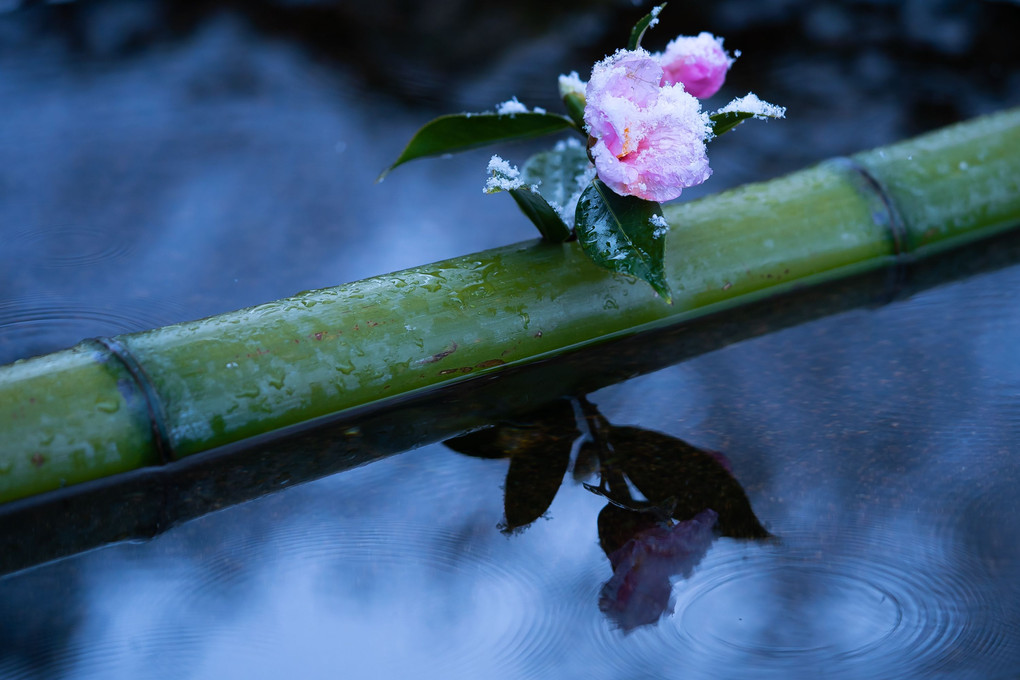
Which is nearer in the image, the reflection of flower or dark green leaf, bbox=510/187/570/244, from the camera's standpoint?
the reflection of flower

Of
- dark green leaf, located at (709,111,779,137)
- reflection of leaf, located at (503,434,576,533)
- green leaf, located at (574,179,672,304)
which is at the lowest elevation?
reflection of leaf, located at (503,434,576,533)

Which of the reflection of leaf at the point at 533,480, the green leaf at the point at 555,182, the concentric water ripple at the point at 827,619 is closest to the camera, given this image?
the concentric water ripple at the point at 827,619

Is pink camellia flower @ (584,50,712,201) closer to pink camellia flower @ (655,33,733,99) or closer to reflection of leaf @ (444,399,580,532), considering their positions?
pink camellia flower @ (655,33,733,99)

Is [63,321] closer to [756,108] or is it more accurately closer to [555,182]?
[555,182]

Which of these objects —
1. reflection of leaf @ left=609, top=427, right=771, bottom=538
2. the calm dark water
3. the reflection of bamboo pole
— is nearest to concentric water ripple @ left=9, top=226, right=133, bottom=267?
the calm dark water

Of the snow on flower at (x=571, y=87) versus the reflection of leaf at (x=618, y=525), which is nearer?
the reflection of leaf at (x=618, y=525)

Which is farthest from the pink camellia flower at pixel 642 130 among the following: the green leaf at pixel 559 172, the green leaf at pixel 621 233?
→ the green leaf at pixel 559 172

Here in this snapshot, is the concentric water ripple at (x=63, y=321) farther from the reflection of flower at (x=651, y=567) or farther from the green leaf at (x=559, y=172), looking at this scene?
the reflection of flower at (x=651, y=567)
